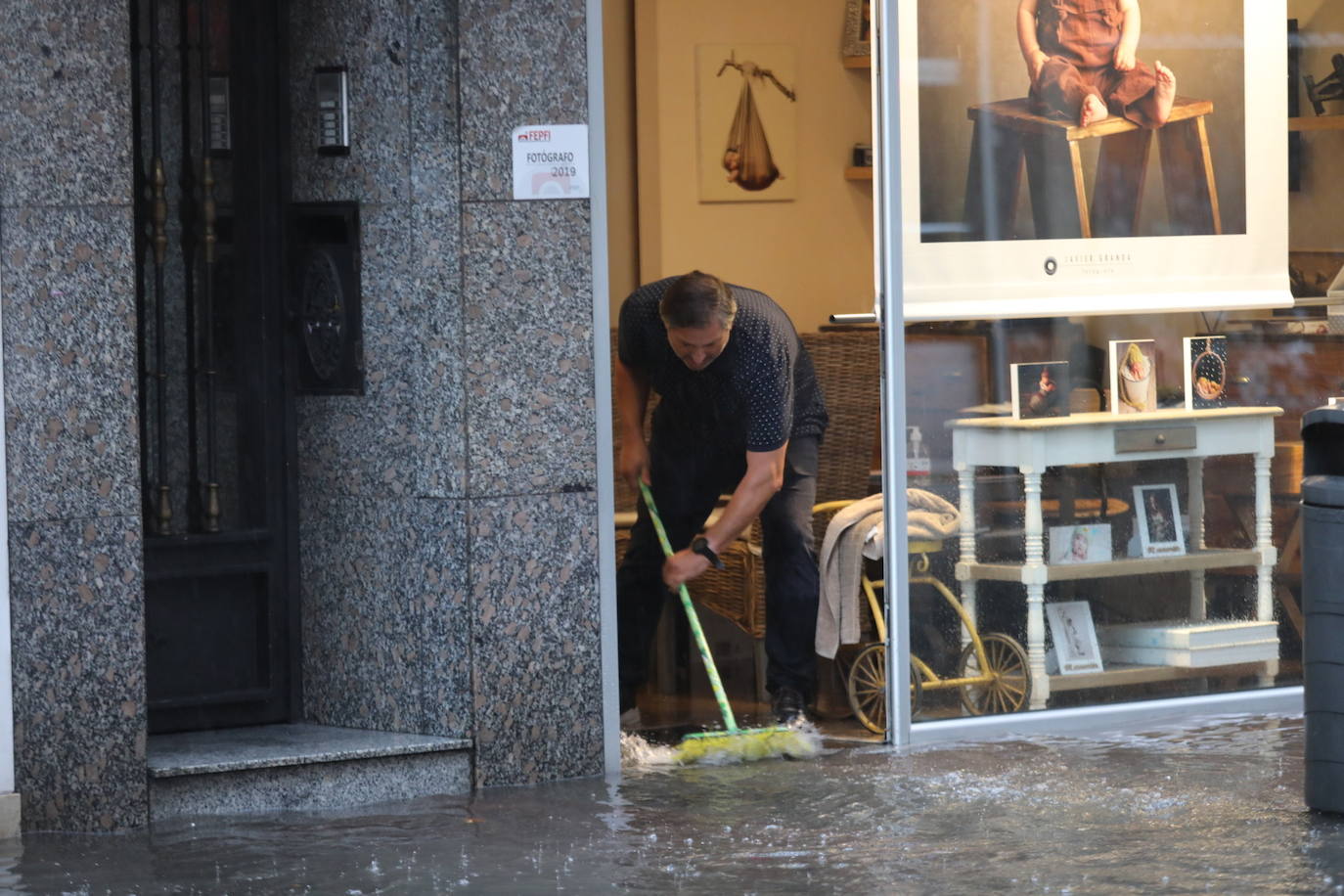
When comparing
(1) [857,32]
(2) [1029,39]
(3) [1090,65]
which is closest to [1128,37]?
(3) [1090,65]

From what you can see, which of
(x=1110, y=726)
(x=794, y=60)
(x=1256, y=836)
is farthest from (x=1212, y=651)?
(x=794, y=60)

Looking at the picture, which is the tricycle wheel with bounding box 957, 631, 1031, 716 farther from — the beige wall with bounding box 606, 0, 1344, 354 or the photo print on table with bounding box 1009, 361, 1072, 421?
the beige wall with bounding box 606, 0, 1344, 354

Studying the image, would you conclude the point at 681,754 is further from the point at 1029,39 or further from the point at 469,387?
the point at 1029,39

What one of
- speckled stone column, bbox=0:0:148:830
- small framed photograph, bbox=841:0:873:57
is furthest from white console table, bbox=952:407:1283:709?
small framed photograph, bbox=841:0:873:57

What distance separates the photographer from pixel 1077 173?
24.6 feet

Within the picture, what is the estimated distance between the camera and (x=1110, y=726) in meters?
7.62

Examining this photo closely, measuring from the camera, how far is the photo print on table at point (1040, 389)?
7480mm

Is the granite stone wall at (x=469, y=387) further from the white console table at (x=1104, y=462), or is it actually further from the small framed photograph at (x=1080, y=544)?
the small framed photograph at (x=1080, y=544)

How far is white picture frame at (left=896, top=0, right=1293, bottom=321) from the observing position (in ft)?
23.9

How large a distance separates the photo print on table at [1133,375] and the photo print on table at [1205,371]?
6.4 inches

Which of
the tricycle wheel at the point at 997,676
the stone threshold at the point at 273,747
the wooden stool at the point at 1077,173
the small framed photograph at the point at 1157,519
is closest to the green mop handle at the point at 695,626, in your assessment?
the tricycle wheel at the point at 997,676

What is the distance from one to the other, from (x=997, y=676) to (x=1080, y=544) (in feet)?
1.91

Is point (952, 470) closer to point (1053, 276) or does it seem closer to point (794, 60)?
point (1053, 276)

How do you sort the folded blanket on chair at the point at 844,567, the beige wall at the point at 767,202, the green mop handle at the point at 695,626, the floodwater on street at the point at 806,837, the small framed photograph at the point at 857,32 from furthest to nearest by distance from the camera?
the small framed photograph at the point at 857,32
the beige wall at the point at 767,202
the folded blanket on chair at the point at 844,567
the green mop handle at the point at 695,626
the floodwater on street at the point at 806,837
